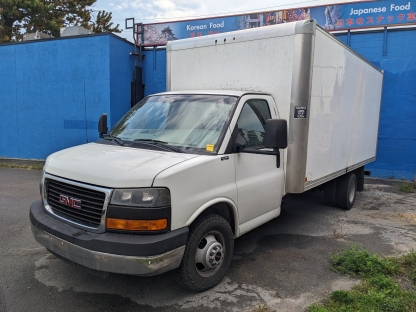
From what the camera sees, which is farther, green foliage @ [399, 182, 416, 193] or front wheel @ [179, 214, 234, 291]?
green foliage @ [399, 182, 416, 193]

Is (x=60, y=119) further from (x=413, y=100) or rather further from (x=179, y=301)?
(x=413, y=100)

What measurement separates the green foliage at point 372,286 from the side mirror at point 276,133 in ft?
5.26

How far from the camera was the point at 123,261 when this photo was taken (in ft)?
9.66

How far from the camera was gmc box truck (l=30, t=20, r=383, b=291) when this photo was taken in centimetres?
304

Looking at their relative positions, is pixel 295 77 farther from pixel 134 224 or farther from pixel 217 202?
pixel 134 224

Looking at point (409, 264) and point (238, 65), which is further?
point (238, 65)

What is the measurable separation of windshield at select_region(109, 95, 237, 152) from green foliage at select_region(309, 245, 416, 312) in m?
1.94

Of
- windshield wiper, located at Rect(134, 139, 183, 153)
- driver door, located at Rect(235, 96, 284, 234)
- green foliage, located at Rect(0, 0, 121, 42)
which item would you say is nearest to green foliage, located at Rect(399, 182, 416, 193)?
driver door, located at Rect(235, 96, 284, 234)

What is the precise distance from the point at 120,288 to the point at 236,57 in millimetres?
3341

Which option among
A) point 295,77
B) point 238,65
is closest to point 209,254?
point 295,77

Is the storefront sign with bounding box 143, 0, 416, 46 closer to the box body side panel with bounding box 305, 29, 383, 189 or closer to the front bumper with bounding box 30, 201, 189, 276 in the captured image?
the box body side panel with bounding box 305, 29, 383, 189

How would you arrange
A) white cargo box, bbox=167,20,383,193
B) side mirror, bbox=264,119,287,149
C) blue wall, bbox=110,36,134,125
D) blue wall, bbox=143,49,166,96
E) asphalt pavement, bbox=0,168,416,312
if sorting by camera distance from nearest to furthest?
1. asphalt pavement, bbox=0,168,416,312
2. side mirror, bbox=264,119,287,149
3. white cargo box, bbox=167,20,383,193
4. blue wall, bbox=110,36,134,125
5. blue wall, bbox=143,49,166,96

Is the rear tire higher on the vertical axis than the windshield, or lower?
lower

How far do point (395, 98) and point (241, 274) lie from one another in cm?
868
